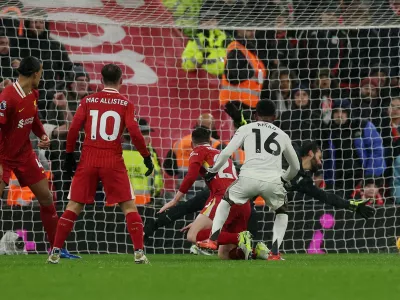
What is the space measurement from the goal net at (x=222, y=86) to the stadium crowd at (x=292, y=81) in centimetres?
2

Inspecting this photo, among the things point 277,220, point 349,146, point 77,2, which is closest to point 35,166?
point 277,220

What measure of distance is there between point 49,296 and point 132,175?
7866 mm

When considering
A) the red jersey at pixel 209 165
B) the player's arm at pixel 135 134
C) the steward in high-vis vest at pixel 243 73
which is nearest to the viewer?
the player's arm at pixel 135 134

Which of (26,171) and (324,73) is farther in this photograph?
(324,73)

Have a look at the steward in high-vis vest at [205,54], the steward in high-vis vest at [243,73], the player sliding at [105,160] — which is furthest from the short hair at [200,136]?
the steward in high-vis vest at [205,54]

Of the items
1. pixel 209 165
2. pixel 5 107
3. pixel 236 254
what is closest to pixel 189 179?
pixel 209 165

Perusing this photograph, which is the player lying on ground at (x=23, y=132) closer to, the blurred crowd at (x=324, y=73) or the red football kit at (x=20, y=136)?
the red football kit at (x=20, y=136)

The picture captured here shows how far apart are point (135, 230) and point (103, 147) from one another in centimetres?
79

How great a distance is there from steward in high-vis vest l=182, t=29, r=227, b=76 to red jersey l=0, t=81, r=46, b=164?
4.78 m

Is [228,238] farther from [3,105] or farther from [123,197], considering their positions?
[3,105]

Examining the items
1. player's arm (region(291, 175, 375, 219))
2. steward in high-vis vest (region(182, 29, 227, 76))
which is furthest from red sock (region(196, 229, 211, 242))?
steward in high-vis vest (region(182, 29, 227, 76))

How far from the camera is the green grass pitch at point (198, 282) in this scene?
5707 mm

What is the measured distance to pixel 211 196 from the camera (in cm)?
1106

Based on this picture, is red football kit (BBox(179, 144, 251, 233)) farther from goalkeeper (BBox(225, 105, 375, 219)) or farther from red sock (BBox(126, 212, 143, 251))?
red sock (BBox(126, 212, 143, 251))
